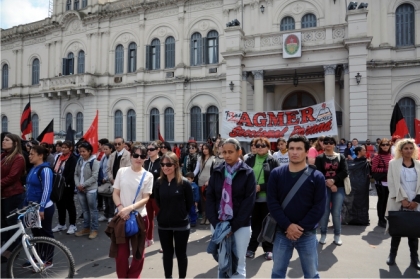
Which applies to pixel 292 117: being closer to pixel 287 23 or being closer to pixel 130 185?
pixel 287 23

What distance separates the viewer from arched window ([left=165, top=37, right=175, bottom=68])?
71.9 feet

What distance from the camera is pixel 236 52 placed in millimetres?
15664

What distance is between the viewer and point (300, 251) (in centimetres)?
336

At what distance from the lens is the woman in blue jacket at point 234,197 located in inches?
140

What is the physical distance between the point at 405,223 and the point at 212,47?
59.4 feet

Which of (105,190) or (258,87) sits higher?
(258,87)

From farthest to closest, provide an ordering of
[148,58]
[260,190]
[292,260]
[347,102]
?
[148,58] < [347,102] < [260,190] < [292,260]

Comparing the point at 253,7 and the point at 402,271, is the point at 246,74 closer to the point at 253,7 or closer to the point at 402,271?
the point at 253,7

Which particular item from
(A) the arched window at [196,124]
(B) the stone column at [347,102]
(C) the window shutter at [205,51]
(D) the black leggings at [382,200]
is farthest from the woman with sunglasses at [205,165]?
(C) the window shutter at [205,51]

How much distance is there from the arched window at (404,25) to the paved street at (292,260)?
13.9 meters

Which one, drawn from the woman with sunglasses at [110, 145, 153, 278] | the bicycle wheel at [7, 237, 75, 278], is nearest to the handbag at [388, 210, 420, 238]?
the woman with sunglasses at [110, 145, 153, 278]

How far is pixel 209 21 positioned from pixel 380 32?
403 inches

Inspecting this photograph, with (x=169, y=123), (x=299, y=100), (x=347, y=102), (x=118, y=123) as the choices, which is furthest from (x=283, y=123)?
(x=118, y=123)

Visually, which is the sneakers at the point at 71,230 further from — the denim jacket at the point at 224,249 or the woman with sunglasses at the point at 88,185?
the denim jacket at the point at 224,249
